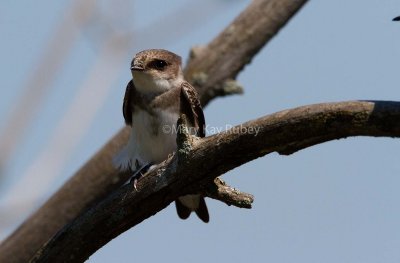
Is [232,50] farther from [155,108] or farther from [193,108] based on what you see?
[155,108]

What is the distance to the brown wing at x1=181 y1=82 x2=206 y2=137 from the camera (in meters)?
6.20

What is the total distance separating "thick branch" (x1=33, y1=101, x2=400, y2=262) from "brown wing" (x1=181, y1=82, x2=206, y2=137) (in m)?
1.52

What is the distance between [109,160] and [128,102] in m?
0.53

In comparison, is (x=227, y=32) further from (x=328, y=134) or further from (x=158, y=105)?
(x=328, y=134)

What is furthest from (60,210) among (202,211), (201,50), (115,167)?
(201,50)

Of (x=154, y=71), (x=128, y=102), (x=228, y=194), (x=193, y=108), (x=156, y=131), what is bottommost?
(x=228, y=194)

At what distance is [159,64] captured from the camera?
646 cm

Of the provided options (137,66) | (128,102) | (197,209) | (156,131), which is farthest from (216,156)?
(197,209)

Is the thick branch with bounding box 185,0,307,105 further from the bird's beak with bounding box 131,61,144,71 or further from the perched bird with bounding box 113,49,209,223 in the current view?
the bird's beak with bounding box 131,61,144,71

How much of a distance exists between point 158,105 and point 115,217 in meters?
1.66

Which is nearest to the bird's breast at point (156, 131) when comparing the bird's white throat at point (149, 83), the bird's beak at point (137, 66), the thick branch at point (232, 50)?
the bird's white throat at point (149, 83)

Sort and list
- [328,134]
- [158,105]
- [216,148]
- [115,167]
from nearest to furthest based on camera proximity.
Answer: [328,134] < [216,148] < [158,105] < [115,167]

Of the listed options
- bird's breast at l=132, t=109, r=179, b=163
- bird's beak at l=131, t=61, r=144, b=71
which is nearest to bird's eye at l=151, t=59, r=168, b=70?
bird's beak at l=131, t=61, r=144, b=71

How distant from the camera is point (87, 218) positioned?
15.4 ft
